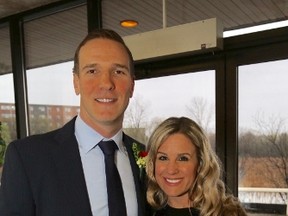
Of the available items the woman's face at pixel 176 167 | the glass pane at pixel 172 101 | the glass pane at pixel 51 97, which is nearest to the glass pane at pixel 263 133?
the glass pane at pixel 172 101

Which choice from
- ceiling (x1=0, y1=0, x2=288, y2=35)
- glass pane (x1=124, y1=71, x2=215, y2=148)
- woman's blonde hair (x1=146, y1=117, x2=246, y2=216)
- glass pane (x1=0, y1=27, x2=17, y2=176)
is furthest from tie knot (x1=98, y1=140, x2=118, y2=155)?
glass pane (x1=0, y1=27, x2=17, y2=176)

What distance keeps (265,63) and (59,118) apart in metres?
2.31

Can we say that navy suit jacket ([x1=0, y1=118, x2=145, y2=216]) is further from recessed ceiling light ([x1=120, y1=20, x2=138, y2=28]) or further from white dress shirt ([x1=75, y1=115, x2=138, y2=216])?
recessed ceiling light ([x1=120, y1=20, x2=138, y2=28])

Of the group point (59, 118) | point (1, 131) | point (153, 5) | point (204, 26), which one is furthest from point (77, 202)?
point (1, 131)

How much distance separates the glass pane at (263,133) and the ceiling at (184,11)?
14.2 inches

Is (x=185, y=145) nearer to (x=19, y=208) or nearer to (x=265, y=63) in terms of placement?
(x=19, y=208)

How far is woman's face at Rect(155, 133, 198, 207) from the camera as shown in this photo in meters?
1.59

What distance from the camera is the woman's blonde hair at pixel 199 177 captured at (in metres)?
1.60

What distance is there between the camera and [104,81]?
1.28m

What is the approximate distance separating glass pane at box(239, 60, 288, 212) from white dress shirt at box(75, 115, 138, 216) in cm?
139

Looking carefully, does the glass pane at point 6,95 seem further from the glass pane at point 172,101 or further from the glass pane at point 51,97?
the glass pane at point 172,101

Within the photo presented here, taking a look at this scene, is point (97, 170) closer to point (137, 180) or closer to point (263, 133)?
point (137, 180)

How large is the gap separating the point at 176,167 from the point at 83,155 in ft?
1.56

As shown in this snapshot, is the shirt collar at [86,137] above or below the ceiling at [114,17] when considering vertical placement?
below
